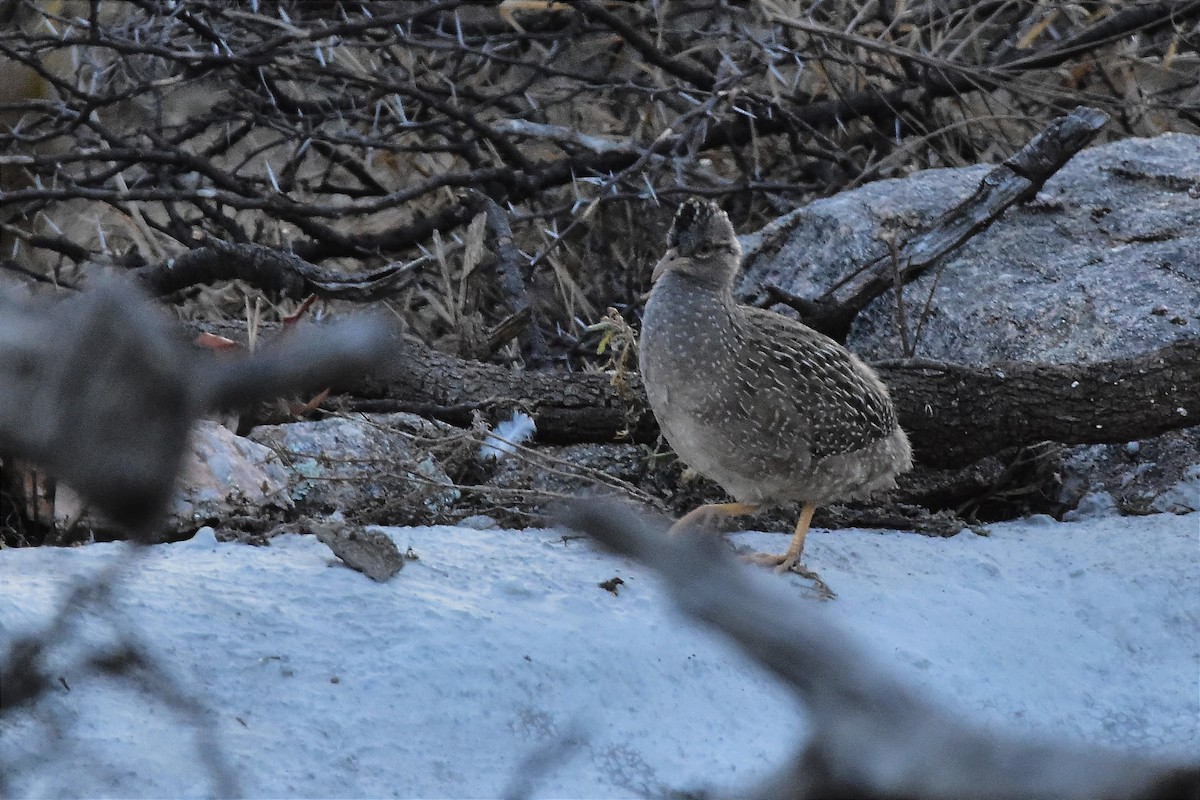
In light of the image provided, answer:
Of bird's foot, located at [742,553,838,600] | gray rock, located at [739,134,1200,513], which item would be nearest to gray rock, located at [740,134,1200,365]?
gray rock, located at [739,134,1200,513]

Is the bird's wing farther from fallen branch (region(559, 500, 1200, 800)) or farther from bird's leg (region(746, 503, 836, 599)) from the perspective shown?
fallen branch (region(559, 500, 1200, 800))

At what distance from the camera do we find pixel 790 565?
166 inches

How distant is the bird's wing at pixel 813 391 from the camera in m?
4.30

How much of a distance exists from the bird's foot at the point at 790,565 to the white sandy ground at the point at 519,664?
0.21 feet

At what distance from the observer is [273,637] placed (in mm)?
3211

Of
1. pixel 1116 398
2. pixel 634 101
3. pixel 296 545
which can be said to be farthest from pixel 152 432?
pixel 634 101

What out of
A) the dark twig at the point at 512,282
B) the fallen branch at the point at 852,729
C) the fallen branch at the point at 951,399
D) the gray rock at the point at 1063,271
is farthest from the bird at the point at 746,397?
the fallen branch at the point at 852,729

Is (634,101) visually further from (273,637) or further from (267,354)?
(267,354)

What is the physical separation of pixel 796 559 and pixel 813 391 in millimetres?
501

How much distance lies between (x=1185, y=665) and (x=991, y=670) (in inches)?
24.8

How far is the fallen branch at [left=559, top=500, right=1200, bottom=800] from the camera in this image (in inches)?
29.0

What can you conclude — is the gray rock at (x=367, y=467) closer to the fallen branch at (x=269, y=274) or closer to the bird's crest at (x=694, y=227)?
the fallen branch at (x=269, y=274)

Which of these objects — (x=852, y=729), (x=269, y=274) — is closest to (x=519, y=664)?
(x=269, y=274)

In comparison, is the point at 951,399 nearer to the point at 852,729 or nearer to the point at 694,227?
the point at 694,227
